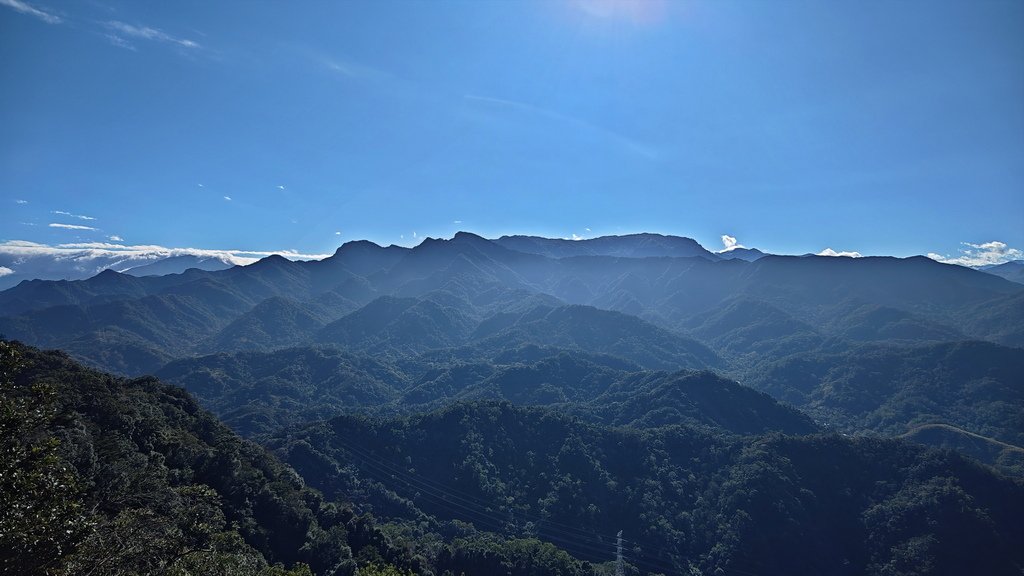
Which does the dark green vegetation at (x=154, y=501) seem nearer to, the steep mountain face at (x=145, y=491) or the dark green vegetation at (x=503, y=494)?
the steep mountain face at (x=145, y=491)

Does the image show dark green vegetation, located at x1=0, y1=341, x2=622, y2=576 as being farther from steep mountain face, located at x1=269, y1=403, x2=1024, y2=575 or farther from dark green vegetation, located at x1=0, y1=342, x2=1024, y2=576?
steep mountain face, located at x1=269, y1=403, x2=1024, y2=575

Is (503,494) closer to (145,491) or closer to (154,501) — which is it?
(145,491)

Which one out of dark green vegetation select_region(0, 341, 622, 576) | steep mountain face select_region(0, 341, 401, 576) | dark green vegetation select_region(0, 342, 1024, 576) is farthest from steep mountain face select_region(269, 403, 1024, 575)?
steep mountain face select_region(0, 341, 401, 576)

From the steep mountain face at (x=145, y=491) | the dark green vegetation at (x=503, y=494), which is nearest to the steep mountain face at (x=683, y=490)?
the dark green vegetation at (x=503, y=494)

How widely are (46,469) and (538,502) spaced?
115971 millimetres

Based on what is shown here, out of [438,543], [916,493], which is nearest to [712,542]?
[916,493]

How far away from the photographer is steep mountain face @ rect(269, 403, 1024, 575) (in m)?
109

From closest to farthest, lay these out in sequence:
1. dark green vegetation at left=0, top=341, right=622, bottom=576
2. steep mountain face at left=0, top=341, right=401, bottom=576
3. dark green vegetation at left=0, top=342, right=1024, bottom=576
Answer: dark green vegetation at left=0, top=341, right=622, bottom=576 < steep mountain face at left=0, top=341, right=401, bottom=576 < dark green vegetation at left=0, top=342, right=1024, bottom=576

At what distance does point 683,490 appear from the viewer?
133 metres

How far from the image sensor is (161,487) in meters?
62.1

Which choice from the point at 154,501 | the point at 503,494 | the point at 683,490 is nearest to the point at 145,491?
the point at 154,501

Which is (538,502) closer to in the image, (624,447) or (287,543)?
(624,447)

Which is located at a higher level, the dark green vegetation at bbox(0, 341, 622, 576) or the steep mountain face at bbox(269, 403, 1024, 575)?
the dark green vegetation at bbox(0, 341, 622, 576)

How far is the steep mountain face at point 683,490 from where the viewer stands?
4306 inches
